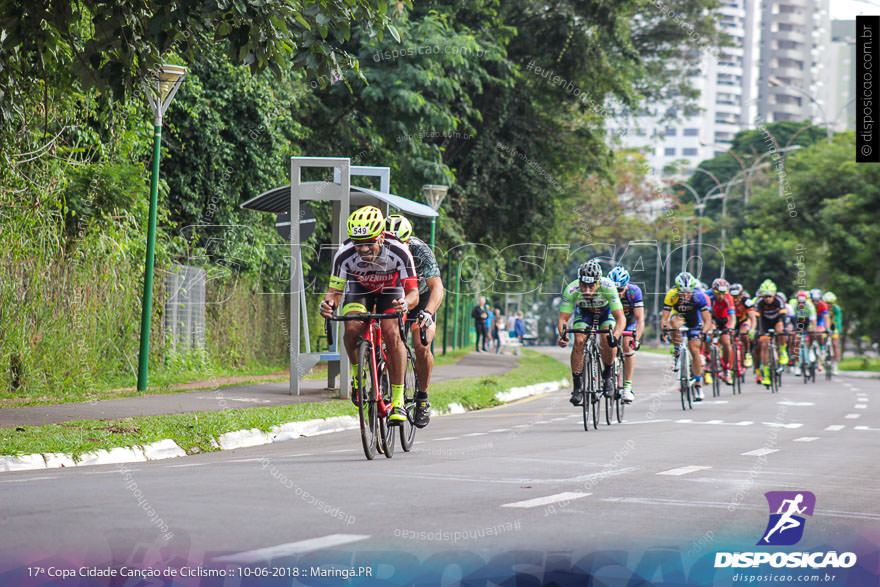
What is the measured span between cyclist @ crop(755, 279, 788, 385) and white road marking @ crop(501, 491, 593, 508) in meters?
17.6

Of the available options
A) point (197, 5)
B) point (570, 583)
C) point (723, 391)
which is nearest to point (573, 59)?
point (723, 391)

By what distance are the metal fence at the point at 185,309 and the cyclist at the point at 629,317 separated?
7634mm

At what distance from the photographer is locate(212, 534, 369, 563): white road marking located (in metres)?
5.46

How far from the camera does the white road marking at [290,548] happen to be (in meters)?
5.46

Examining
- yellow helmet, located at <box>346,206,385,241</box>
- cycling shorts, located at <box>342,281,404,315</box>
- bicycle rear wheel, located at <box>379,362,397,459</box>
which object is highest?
yellow helmet, located at <box>346,206,385,241</box>

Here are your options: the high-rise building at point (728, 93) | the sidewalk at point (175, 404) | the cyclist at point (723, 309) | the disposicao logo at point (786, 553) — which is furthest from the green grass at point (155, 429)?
the high-rise building at point (728, 93)

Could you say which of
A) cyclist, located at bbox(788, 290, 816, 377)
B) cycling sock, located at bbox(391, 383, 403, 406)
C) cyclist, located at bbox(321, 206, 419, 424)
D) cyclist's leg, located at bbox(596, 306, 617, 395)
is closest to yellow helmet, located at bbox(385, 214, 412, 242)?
cyclist, located at bbox(321, 206, 419, 424)

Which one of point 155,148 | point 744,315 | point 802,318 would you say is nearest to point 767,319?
point 744,315

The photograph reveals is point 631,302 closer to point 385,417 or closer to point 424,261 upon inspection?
point 424,261

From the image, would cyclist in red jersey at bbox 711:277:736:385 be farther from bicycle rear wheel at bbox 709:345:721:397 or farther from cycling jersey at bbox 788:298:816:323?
cycling jersey at bbox 788:298:816:323

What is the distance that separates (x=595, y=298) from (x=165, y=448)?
5709 millimetres

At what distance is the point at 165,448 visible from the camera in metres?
11.8

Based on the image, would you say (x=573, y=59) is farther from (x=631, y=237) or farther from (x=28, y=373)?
(x=631, y=237)

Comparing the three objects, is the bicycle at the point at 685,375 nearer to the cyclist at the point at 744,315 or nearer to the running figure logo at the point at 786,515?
the cyclist at the point at 744,315
